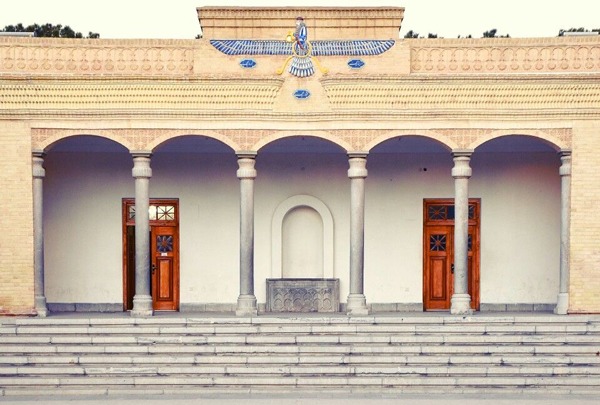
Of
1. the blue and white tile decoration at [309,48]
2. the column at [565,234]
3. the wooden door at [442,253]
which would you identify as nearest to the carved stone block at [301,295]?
the wooden door at [442,253]

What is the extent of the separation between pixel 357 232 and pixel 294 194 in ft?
8.26

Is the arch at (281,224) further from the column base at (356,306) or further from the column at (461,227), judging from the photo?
the column at (461,227)

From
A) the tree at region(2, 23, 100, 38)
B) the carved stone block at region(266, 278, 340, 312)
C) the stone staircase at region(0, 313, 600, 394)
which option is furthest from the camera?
the tree at region(2, 23, 100, 38)

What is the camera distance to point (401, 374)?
12.6 m

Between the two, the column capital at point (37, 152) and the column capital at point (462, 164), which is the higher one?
the column capital at point (37, 152)

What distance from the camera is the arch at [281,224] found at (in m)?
16.8

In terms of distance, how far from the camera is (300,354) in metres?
13.1

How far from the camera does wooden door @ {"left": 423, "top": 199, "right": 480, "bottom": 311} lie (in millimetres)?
16875

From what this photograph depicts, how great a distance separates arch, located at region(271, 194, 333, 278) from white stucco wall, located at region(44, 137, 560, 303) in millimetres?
133

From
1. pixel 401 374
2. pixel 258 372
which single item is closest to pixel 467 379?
pixel 401 374

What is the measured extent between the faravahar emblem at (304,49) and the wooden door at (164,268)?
442 cm

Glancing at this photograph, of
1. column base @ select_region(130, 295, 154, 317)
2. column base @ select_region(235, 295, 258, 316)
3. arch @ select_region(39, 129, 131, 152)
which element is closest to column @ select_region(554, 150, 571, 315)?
column base @ select_region(235, 295, 258, 316)

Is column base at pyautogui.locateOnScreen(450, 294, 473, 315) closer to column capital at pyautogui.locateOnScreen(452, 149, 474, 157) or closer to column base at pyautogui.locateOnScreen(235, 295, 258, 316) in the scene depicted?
column capital at pyautogui.locateOnScreen(452, 149, 474, 157)

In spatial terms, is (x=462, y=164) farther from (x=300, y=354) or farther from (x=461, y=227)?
(x=300, y=354)
